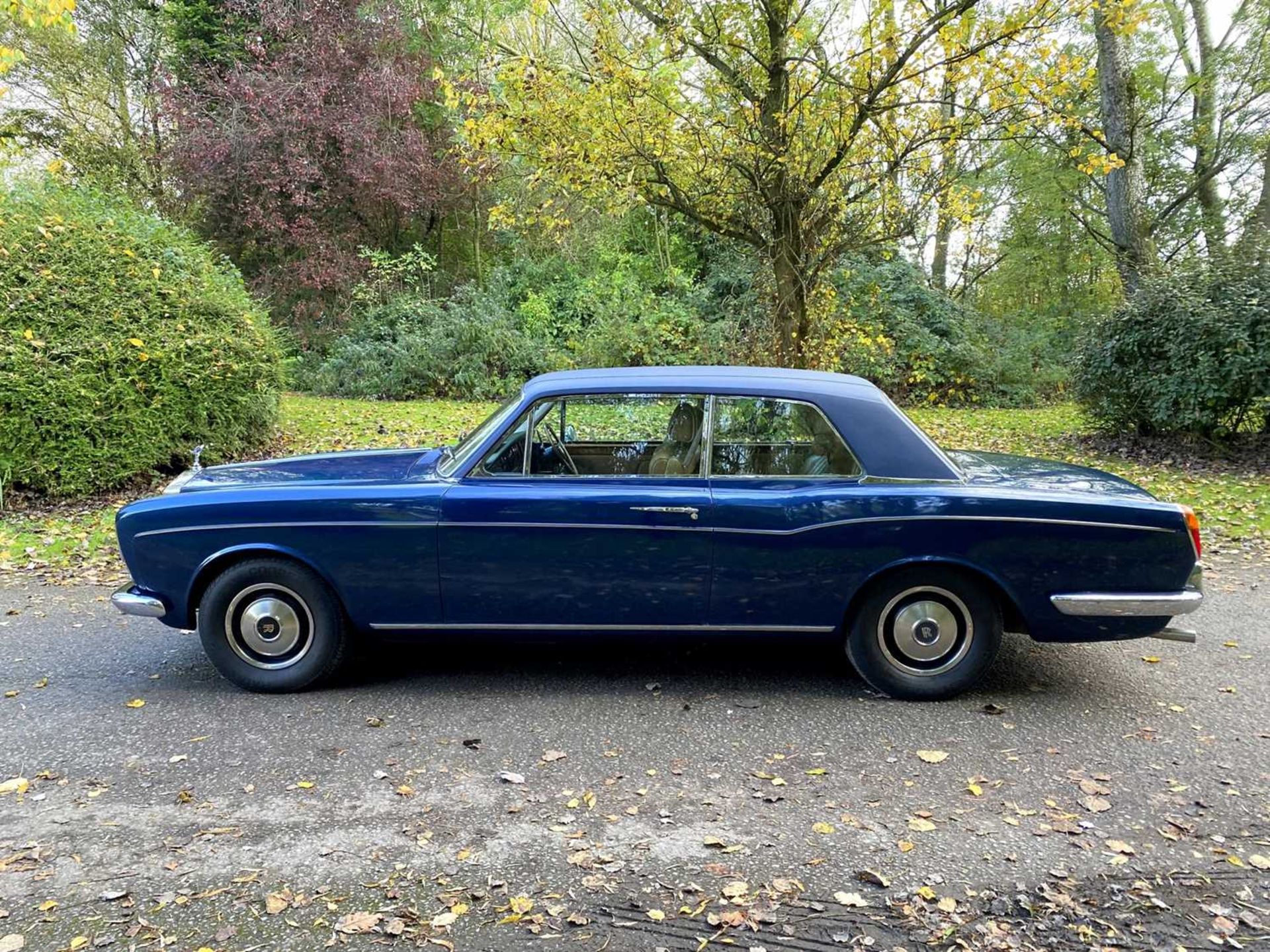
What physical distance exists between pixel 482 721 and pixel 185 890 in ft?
4.60

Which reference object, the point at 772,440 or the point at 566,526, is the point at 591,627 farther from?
the point at 772,440

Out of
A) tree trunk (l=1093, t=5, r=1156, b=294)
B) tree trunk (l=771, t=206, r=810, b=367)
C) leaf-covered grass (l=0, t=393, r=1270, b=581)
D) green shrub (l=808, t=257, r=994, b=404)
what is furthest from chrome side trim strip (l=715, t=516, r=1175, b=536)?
green shrub (l=808, t=257, r=994, b=404)

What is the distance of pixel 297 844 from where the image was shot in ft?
9.57

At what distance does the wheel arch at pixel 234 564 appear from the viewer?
4.01 metres

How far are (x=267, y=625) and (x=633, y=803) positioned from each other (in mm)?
2058

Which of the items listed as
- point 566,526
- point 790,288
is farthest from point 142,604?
point 790,288

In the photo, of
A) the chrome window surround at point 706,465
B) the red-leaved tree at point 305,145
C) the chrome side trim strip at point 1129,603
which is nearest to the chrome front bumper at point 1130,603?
the chrome side trim strip at point 1129,603

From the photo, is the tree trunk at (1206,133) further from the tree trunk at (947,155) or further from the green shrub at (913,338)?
the tree trunk at (947,155)

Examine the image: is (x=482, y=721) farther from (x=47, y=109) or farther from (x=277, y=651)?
(x=47, y=109)

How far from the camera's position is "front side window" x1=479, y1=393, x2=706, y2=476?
412cm

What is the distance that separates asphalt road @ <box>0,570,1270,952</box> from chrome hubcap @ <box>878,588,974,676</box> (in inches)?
10.5

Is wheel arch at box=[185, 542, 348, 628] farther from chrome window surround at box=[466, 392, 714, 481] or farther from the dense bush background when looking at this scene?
the dense bush background

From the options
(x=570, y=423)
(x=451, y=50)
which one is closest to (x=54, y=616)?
(x=570, y=423)

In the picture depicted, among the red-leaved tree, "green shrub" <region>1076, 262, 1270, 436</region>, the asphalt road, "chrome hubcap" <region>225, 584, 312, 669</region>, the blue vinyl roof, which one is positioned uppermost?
the red-leaved tree
